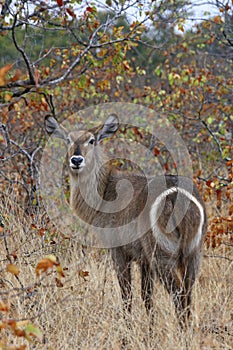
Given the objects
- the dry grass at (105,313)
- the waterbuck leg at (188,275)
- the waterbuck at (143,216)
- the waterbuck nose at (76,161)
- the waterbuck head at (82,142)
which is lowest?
the dry grass at (105,313)

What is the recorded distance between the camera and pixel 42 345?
337cm

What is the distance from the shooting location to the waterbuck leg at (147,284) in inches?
170

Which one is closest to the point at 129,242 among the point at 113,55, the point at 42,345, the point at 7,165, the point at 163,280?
the point at 163,280

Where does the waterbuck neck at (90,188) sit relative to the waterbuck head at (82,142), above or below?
below

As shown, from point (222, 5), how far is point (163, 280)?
3360 mm

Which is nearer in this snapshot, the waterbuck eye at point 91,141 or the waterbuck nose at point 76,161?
the waterbuck nose at point 76,161

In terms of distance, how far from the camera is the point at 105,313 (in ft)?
13.1

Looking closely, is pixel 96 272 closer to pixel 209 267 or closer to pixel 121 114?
pixel 209 267

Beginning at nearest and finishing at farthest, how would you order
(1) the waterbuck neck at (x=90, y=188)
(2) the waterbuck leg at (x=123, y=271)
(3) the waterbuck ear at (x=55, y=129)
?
1. (2) the waterbuck leg at (x=123, y=271)
2. (1) the waterbuck neck at (x=90, y=188)
3. (3) the waterbuck ear at (x=55, y=129)

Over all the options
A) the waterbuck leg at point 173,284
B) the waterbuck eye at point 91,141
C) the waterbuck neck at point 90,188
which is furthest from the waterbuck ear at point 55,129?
the waterbuck leg at point 173,284

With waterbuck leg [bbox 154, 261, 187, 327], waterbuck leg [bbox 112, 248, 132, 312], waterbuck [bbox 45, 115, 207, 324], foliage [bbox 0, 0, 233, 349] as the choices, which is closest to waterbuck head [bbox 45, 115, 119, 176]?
waterbuck [bbox 45, 115, 207, 324]

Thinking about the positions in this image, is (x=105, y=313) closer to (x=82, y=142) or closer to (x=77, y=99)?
(x=82, y=142)

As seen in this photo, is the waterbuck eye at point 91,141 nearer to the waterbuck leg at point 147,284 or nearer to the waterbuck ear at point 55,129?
the waterbuck ear at point 55,129

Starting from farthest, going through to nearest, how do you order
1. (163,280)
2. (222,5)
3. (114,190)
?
(222,5) → (114,190) → (163,280)
